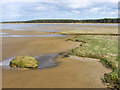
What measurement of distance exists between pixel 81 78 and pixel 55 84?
196 cm

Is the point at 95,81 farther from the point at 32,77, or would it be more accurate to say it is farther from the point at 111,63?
the point at 32,77

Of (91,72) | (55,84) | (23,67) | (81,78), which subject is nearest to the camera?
(55,84)

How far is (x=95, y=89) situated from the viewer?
23.2 feet

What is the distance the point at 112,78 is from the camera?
7836 mm

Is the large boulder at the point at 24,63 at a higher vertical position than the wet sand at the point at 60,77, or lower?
higher

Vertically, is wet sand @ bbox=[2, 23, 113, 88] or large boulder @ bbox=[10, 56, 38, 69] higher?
large boulder @ bbox=[10, 56, 38, 69]

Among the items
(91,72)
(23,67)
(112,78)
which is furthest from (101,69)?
(23,67)

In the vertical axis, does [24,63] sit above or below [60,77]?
above

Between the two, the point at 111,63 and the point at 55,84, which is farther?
the point at 111,63

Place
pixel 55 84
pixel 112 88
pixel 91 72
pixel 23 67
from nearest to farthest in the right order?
1. pixel 112 88
2. pixel 55 84
3. pixel 91 72
4. pixel 23 67

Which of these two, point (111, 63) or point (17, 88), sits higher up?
point (111, 63)

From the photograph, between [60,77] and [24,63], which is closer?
[60,77]

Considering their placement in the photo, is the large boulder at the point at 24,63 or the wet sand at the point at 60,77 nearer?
the wet sand at the point at 60,77

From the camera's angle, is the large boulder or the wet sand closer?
the wet sand
